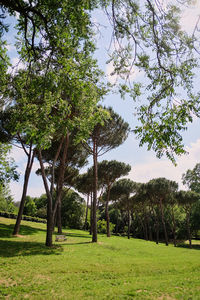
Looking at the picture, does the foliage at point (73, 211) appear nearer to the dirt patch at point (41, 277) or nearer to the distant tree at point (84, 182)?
the distant tree at point (84, 182)

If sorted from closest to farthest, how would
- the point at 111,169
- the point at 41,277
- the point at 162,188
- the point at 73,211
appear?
1. the point at 41,277
2. the point at 111,169
3. the point at 162,188
4. the point at 73,211

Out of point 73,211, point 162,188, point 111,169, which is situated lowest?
point 73,211

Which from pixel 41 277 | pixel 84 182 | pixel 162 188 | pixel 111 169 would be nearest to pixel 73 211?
pixel 84 182

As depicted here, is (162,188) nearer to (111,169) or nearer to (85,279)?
(111,169)

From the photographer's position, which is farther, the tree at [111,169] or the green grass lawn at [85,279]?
the tree at [111,169]

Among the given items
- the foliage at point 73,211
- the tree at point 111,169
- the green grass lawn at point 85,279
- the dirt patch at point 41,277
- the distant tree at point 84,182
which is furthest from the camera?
the foliage at point 73,211

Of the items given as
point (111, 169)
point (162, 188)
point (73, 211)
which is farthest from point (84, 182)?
point (162, 188)

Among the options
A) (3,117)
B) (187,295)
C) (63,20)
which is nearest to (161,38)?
Result: (63,20)

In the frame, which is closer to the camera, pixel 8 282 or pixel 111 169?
pixel 8 282

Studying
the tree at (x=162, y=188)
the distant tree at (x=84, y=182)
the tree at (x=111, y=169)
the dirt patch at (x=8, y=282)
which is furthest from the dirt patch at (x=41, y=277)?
the tree at (x=162, y=188)

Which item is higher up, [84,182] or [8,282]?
[84,182]

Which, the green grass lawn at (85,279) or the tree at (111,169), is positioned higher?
the tree at (111,169)

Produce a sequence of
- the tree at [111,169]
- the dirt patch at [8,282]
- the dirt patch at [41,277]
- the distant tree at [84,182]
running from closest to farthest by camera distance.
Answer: the dirt patch at [8,282]
the dirt patch at [41,277]
the tree at [111,169]
the distant tree at [84,182]

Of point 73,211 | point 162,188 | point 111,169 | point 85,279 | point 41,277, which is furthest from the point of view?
point 73,211
